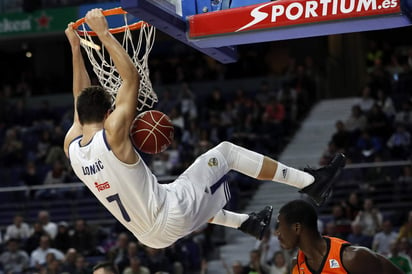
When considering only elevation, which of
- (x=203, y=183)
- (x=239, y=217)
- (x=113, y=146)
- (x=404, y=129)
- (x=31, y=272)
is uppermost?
(x=113, y=146)

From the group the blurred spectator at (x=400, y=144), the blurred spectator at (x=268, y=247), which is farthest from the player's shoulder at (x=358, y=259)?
the blurred spectator at (x=400, y=144)

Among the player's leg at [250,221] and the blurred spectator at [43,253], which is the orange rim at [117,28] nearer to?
the player's leg at [250,221]

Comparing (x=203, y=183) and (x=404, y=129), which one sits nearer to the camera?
(x=203, y=183)

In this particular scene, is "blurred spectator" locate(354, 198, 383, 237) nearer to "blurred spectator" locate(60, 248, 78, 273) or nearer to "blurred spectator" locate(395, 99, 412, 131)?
"blurred spectator" locate(395, 99, 412, 131)

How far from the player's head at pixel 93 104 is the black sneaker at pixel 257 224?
1410 millimetres

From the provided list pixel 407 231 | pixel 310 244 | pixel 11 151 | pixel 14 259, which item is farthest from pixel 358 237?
pixel 11 151

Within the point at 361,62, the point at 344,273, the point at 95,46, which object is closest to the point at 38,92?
the point at 361,62

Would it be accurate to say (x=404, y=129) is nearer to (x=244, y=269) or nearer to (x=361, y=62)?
(x=244, y=269)

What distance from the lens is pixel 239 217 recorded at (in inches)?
235

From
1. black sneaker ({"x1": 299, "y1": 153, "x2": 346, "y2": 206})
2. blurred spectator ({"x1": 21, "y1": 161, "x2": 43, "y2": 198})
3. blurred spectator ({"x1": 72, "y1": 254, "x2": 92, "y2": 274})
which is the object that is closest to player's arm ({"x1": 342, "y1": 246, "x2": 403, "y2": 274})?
black sneaker ({"x1": 299, "y1": 153, "x2": 346, "y2": 206})

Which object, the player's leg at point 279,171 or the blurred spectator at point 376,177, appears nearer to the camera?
the player's leg at point 279,171

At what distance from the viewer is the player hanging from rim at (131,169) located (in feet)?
16.4

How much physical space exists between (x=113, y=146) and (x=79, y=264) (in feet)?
23.0

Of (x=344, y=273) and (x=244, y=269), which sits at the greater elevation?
(x=344, y=273)
